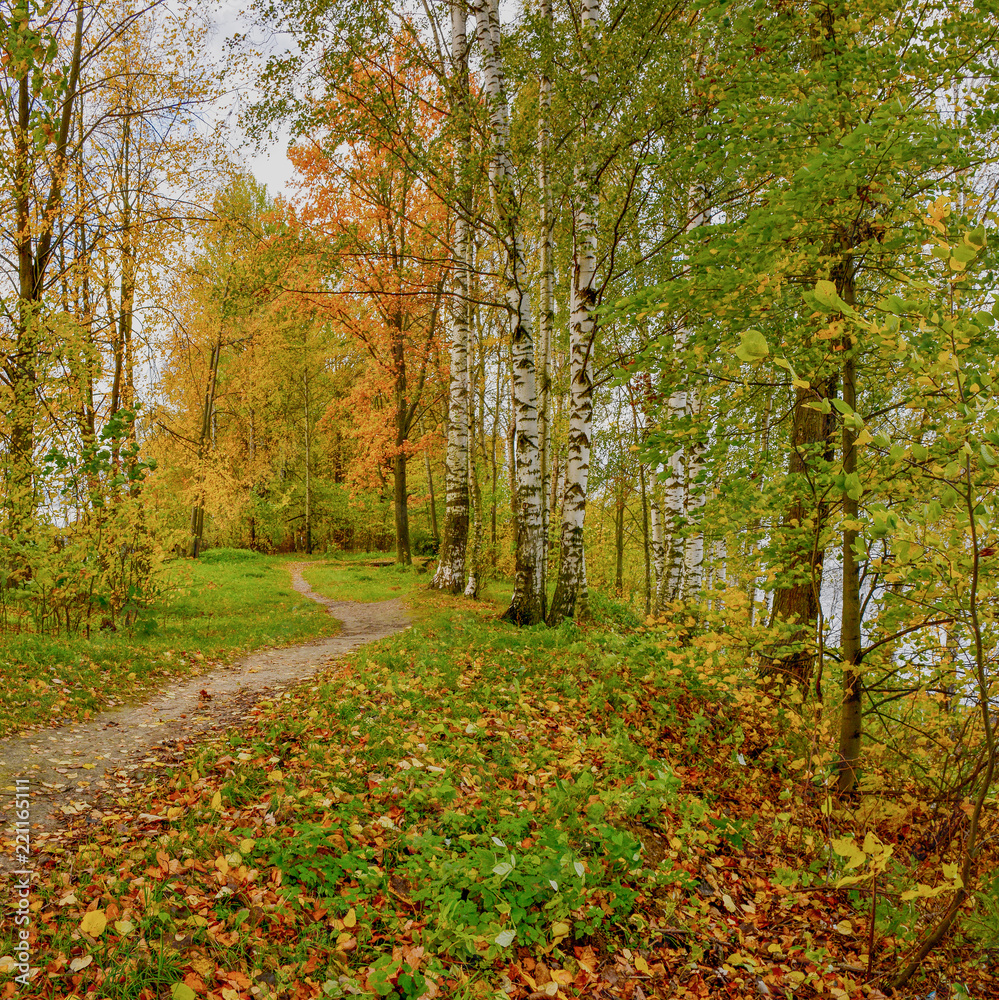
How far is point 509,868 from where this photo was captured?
314 centimetres

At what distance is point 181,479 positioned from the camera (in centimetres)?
2533

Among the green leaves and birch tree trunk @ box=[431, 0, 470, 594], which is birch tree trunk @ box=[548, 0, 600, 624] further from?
the green leaves

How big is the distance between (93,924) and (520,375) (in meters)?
8.11

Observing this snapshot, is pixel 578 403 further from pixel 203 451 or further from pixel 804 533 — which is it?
pixel 203 451

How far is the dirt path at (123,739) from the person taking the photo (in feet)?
13.6

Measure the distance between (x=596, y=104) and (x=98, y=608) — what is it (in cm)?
1044

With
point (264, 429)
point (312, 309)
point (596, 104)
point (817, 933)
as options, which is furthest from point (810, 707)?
point (264, 429)

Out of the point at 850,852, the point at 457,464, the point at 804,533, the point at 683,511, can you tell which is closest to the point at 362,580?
the point at 457,464

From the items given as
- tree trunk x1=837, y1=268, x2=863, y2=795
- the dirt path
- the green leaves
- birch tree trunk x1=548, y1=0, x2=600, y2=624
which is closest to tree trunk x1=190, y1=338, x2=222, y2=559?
the dirt path

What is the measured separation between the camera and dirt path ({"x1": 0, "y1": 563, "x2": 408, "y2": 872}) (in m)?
4.13

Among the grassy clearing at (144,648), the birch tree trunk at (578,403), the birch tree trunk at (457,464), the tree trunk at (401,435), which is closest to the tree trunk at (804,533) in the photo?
the birch tree trunk at (578,403)

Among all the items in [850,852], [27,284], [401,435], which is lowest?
[850,852]

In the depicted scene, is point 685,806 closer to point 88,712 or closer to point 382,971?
point 382,971

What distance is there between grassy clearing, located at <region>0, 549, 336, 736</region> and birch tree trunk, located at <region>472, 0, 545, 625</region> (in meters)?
4.06
